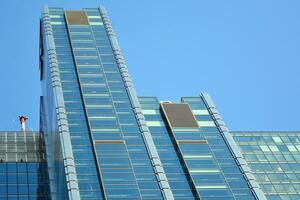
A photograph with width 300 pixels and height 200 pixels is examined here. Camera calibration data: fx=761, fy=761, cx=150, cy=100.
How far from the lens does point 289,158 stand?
421ft

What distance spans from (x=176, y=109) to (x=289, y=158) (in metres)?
23.3

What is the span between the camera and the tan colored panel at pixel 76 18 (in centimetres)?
13500

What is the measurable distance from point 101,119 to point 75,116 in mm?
3687

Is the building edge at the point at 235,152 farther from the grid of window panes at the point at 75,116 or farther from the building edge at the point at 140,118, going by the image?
the grid of window panes at the point at 75,116

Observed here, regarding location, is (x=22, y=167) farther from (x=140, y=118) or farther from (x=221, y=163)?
(x=221, y=163)

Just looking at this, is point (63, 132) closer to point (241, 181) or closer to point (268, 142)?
point (241, 181)

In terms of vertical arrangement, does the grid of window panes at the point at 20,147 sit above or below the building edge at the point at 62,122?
above

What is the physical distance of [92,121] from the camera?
343 ft

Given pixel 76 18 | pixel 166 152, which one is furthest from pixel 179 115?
pixel 76 18

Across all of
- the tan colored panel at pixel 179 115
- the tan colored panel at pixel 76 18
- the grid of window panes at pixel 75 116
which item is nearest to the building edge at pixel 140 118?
the tan colored panel at pixel 76 18

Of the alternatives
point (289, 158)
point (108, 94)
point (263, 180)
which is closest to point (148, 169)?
point (108, 94)

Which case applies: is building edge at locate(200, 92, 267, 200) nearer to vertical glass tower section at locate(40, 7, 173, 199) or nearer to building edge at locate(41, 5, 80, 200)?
vertical glass tower section at locate(40, 7, 173, 199)

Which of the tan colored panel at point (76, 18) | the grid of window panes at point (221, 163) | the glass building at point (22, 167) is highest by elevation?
the tan colored panel at point (76, 18)

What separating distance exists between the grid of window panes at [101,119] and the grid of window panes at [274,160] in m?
25.7
